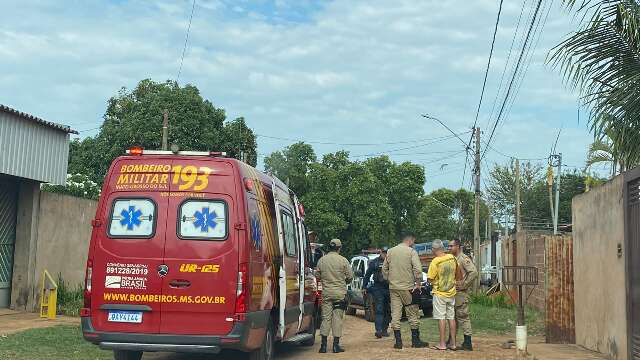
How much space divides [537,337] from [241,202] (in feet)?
29.0

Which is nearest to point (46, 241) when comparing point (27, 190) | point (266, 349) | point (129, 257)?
point (27, 190)

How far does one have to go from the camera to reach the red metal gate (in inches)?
542

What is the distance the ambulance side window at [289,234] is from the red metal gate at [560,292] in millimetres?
5310

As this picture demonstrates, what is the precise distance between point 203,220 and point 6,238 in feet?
33.6

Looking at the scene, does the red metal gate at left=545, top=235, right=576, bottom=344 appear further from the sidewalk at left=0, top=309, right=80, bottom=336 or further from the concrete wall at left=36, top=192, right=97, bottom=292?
the concrete wall at left=36, top=192, right=97, bottom=292

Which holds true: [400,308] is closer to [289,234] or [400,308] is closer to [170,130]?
[289,234]

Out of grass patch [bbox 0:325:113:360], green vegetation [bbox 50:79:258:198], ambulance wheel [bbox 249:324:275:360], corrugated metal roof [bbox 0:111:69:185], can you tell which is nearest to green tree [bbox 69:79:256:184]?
green vegetation [bbox 50:79:258:198]

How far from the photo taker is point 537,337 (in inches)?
609

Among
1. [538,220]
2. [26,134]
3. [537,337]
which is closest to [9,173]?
[26,134]

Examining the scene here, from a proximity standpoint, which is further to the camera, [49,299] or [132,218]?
[49,299]

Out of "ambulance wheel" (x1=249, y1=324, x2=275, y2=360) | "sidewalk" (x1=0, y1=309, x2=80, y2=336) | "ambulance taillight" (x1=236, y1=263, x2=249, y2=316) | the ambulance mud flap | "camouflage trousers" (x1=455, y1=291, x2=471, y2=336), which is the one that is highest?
"ambulance taillight" (x1=236, y1=263, x2=249, y2=316)

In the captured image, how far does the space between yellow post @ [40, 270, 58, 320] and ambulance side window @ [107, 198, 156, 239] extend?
27.0ft

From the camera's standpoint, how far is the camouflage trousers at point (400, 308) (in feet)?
40.3

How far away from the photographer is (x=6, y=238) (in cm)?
1742
